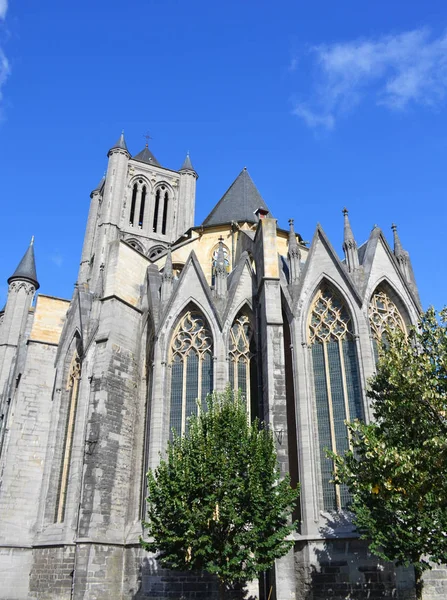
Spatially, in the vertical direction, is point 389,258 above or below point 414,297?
above

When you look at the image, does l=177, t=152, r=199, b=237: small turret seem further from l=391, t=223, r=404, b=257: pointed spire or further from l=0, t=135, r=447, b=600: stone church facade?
l=391, t=223, r=404, b=257: pointed spire

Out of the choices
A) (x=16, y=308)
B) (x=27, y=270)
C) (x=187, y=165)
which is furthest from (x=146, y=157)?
(x=16, y=308)

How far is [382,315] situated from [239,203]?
13.9 m

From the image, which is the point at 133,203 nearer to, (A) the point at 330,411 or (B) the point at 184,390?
(B) the point at 184,390

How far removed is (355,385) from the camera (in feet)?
54.1

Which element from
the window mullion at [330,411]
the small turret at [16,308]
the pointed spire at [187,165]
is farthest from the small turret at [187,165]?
the window mullion at [330,411]

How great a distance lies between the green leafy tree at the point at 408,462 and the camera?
11.2 m

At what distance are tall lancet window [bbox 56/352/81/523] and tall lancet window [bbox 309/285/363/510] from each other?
882 cm

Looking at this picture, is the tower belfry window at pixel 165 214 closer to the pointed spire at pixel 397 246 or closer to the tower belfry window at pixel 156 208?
the tower belfry window at pixel 156 208

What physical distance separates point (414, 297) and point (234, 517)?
33.9ft

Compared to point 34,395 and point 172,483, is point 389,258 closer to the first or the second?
point 172,483

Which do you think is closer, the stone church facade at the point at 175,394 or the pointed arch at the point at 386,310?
the stone church facade at the point at 175,394

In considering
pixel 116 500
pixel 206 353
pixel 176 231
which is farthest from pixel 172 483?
pixel 176 231

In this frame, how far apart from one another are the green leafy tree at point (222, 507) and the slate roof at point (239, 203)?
15.7 metres
